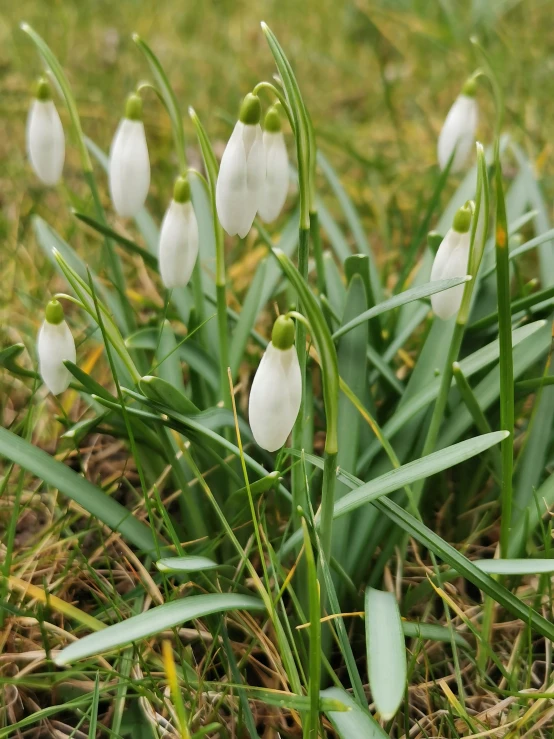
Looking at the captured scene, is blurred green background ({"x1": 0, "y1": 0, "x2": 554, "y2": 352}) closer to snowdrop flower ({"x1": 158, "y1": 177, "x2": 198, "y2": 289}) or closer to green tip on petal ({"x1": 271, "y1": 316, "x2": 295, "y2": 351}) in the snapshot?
snowdrop flower ({"x1": 158, "y1": 177, "x2": 198, "y2": 289})

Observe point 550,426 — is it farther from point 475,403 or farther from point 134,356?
point 134,356

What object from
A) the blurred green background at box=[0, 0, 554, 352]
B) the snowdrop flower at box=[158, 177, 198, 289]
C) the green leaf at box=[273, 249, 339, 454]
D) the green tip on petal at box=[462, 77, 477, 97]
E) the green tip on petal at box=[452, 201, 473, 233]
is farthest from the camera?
the blurred green background at box=[0, 0, 554, 352]

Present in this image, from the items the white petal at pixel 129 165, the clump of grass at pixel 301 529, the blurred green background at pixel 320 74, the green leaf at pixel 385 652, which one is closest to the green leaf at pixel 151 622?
the clump of grass at pixel 301 529

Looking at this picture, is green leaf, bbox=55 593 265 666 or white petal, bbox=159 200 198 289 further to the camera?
white petal, bbox=159 200 198 289

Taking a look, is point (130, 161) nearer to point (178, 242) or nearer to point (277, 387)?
point (178, 242)

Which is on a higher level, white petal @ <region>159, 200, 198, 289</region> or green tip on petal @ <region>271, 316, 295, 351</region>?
white petal @ <region>159, 200, 198, 289</region>

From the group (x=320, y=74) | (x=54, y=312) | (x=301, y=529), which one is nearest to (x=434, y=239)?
(x=301, y=529)

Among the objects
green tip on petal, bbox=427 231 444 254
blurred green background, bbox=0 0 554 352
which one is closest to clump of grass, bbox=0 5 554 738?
green tip on petal, bbox=427 231 444 254

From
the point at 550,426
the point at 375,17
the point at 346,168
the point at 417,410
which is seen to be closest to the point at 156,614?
the point at 417,410
